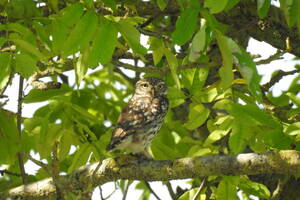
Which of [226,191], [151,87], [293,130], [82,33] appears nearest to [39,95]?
[151,87]

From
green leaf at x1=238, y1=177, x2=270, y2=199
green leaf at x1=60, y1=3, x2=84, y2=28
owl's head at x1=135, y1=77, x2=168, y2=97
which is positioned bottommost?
green leaf at x1=238, y1=177, x2=270, y2=199

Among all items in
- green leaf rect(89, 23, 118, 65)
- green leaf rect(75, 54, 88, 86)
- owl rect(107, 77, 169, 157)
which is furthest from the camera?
owl rect(107, 77, 169, 157)

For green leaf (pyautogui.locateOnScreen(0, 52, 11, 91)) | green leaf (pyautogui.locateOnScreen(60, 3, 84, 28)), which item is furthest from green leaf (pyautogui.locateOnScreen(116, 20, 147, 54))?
green leaf (pyautogui.locateOnScreen(0, 52, 11, 91))

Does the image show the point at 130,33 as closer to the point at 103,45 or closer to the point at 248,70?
the point at 103,45

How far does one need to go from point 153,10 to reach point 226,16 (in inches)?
24.9

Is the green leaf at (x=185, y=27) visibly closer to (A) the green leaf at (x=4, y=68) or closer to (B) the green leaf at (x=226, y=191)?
(A) the green leaf at (x=4, y=68)

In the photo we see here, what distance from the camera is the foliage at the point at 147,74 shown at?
129 inches

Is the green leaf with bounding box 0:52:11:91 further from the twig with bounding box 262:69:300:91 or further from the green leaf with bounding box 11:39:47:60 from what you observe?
the twig with bounding box 262:69:300:91

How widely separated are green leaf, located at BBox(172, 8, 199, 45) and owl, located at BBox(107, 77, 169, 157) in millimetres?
1615

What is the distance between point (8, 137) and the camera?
4.83 metres

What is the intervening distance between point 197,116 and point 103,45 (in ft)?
3.96

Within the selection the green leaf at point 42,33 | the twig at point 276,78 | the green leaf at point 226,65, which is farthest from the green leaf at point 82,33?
the twig at point 276,78

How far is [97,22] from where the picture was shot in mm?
3602

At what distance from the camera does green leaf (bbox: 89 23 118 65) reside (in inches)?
139
